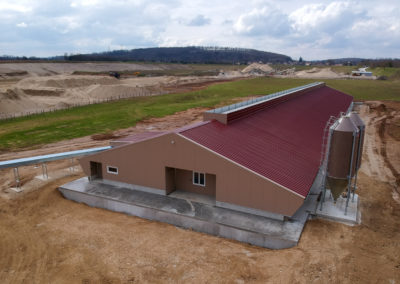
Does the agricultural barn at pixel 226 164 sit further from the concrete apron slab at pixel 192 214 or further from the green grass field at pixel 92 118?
the green grass field at pixel 92 118

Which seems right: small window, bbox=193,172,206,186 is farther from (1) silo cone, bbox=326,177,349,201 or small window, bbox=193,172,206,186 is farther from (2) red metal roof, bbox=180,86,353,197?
(1) silo cone, bbox=326,177,349,201

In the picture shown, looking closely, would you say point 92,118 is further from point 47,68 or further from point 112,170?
point 47,68

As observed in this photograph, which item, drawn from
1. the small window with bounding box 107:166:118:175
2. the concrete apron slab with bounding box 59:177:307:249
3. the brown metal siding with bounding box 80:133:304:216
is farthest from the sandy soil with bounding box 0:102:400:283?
the small window with bounding box 107:166:118:175

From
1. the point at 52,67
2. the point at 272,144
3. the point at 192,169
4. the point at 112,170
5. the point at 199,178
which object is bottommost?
the point at 112,170

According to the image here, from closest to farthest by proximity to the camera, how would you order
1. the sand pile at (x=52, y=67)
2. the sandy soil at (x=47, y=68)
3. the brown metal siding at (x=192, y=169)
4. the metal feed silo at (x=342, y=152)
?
the brown metal siding at (x=192, y=169)
the metal feed silo at (x=342, y=152)
the sandy soil at (x=47, y=68)
the sand pile at (x=52, y=67)

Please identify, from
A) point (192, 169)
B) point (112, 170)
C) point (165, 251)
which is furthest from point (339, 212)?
point (112, 170)

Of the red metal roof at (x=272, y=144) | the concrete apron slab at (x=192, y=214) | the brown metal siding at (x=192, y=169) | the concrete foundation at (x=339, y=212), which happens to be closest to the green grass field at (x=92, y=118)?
the concrete apron slab at (x=192, y=214)
